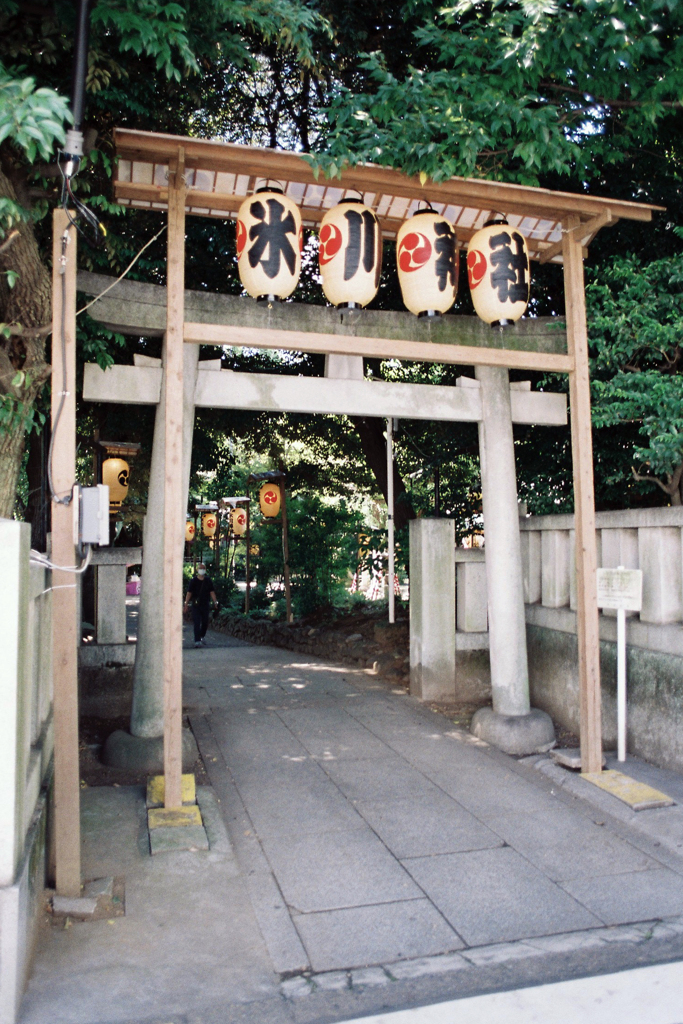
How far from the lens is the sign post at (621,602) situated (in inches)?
266

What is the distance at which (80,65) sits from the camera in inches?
189

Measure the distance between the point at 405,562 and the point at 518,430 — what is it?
163 inches

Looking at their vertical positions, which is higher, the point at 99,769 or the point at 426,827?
the point at 99,769

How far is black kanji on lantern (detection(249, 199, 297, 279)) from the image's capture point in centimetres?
571

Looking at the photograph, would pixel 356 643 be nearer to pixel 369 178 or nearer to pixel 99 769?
pixel 99 769

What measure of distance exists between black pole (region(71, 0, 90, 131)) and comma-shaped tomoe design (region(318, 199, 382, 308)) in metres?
2.07

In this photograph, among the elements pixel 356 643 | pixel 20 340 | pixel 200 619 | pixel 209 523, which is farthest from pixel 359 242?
pixel 209 523

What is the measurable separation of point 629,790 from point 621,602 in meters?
1.69

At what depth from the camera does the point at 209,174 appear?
245 inches

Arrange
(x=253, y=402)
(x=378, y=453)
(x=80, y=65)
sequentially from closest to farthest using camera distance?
(x=80, y=65) → (x=253, y=402) → (x=378, y=453)

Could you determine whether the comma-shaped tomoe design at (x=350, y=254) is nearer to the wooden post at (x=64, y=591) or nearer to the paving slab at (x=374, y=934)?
the wooden post at (x=64, y=591)

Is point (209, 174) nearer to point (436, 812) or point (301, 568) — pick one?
point (436, 812)

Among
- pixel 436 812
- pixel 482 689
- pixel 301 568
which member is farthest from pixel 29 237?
pixel 301 568

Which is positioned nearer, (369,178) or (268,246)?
(268,246)
